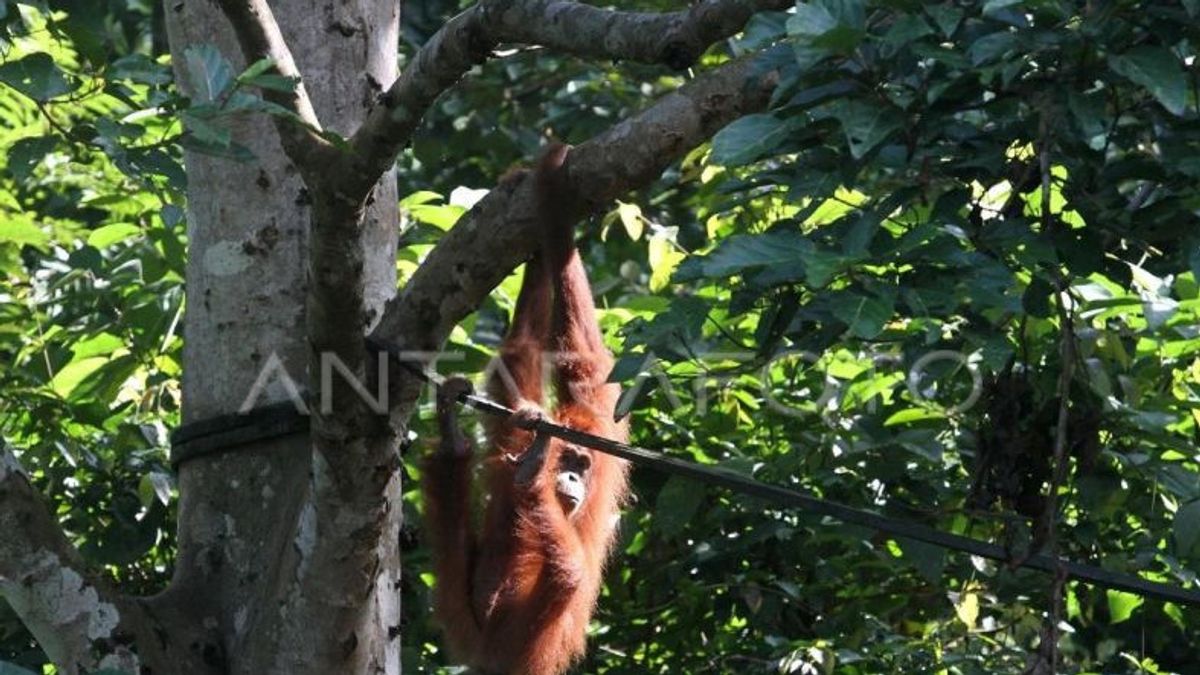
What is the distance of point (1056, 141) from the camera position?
259cm

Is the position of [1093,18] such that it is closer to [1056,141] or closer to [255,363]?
[1056,141]

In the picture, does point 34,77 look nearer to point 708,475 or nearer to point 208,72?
point 208,72

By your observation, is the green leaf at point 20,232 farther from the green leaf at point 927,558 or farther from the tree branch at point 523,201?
the green leaf at point 927,558

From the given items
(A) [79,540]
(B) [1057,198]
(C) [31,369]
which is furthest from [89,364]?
(B) [1057,198]

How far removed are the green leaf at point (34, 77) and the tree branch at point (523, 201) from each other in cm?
87

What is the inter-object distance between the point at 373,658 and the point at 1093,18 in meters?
1.86

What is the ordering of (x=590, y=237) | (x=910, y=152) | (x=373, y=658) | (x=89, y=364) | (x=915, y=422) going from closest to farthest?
(x=910, y=152) < (x=373, y=658) < (x=915, y=422) < (x=89, y=364) < (x=590, y=237)

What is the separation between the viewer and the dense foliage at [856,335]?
243 cm

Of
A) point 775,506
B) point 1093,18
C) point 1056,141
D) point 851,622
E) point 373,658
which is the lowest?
point 851,622

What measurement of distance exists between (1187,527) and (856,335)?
1.47 metres

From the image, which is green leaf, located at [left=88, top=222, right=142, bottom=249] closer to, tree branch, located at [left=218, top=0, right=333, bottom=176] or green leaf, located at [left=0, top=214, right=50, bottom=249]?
green leaf, located at [left=0, top=214, right=50, bottom=249]

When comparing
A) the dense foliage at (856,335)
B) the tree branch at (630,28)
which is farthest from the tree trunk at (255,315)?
the tree branch at (630,28)

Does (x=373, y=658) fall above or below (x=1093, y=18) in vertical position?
below

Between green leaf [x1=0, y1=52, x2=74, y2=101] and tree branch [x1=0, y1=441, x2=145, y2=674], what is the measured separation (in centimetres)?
84
